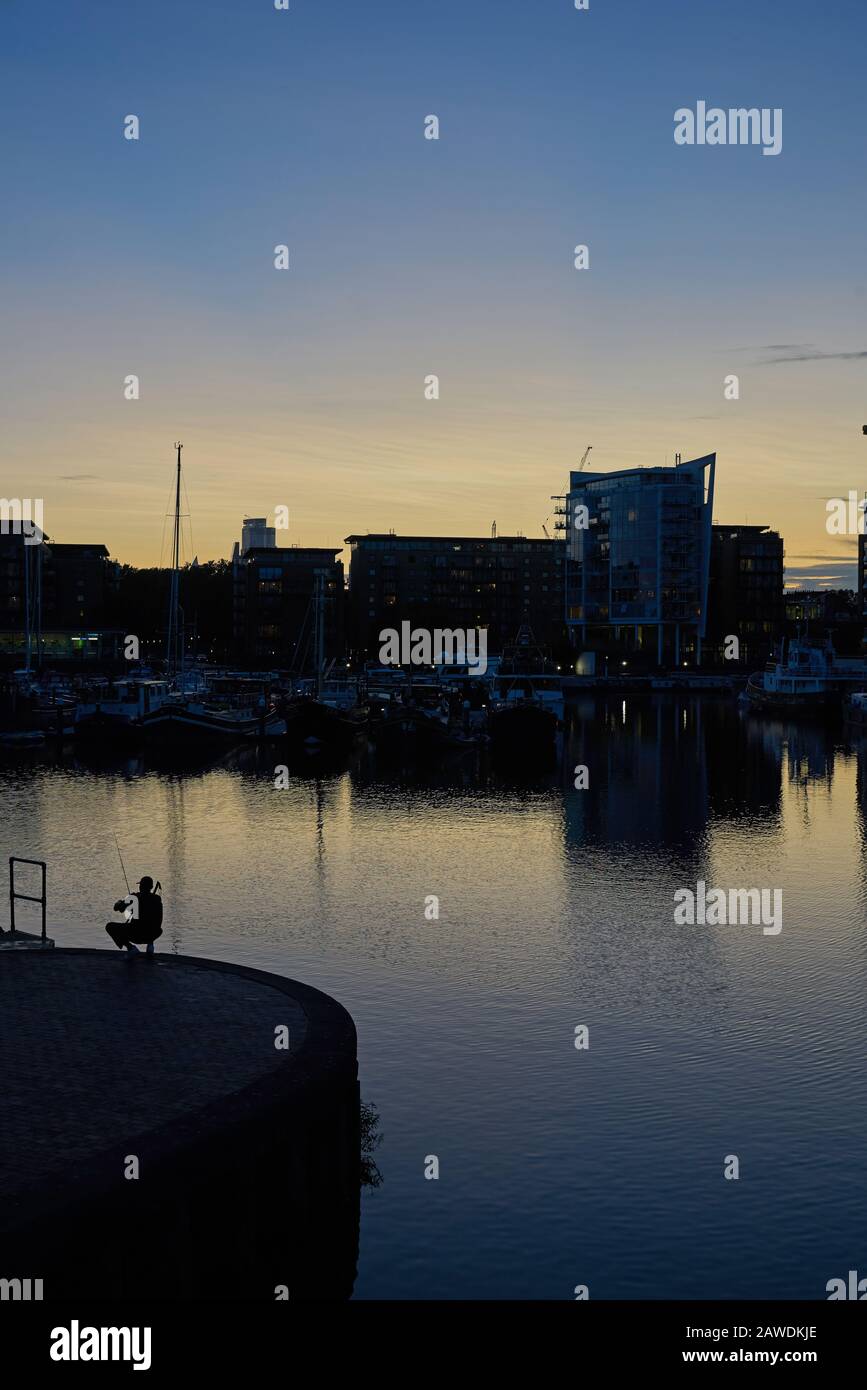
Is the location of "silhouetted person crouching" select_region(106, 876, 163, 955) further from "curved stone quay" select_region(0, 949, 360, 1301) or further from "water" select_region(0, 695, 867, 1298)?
"water" select_region(0, 695, 867, 1298)

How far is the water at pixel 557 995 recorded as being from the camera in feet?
60.5

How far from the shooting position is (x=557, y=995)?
30359 mm

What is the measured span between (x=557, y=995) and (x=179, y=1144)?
17.3m

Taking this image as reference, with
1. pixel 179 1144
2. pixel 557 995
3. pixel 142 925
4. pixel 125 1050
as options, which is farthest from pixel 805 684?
pixel 179 1144

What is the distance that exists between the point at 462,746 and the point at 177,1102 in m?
83.2

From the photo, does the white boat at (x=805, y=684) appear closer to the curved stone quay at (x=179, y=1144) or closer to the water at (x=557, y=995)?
the water at (x=557, y=995)

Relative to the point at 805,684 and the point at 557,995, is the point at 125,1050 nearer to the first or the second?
the point at 557,995

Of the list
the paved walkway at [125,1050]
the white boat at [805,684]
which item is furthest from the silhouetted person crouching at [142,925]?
the white boat at [805,684]

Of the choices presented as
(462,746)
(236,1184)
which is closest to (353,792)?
(462,746)

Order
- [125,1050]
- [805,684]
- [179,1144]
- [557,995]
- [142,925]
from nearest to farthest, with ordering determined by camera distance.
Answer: [179,1144]
[125,1050]
[142,925]
[557,995]
[805,684]

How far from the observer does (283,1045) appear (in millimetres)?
17766

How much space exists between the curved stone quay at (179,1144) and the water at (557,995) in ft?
7.07

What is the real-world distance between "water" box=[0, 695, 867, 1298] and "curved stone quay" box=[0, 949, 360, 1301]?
7.07 ft

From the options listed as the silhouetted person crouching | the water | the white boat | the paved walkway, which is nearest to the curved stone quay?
the paved walkway
